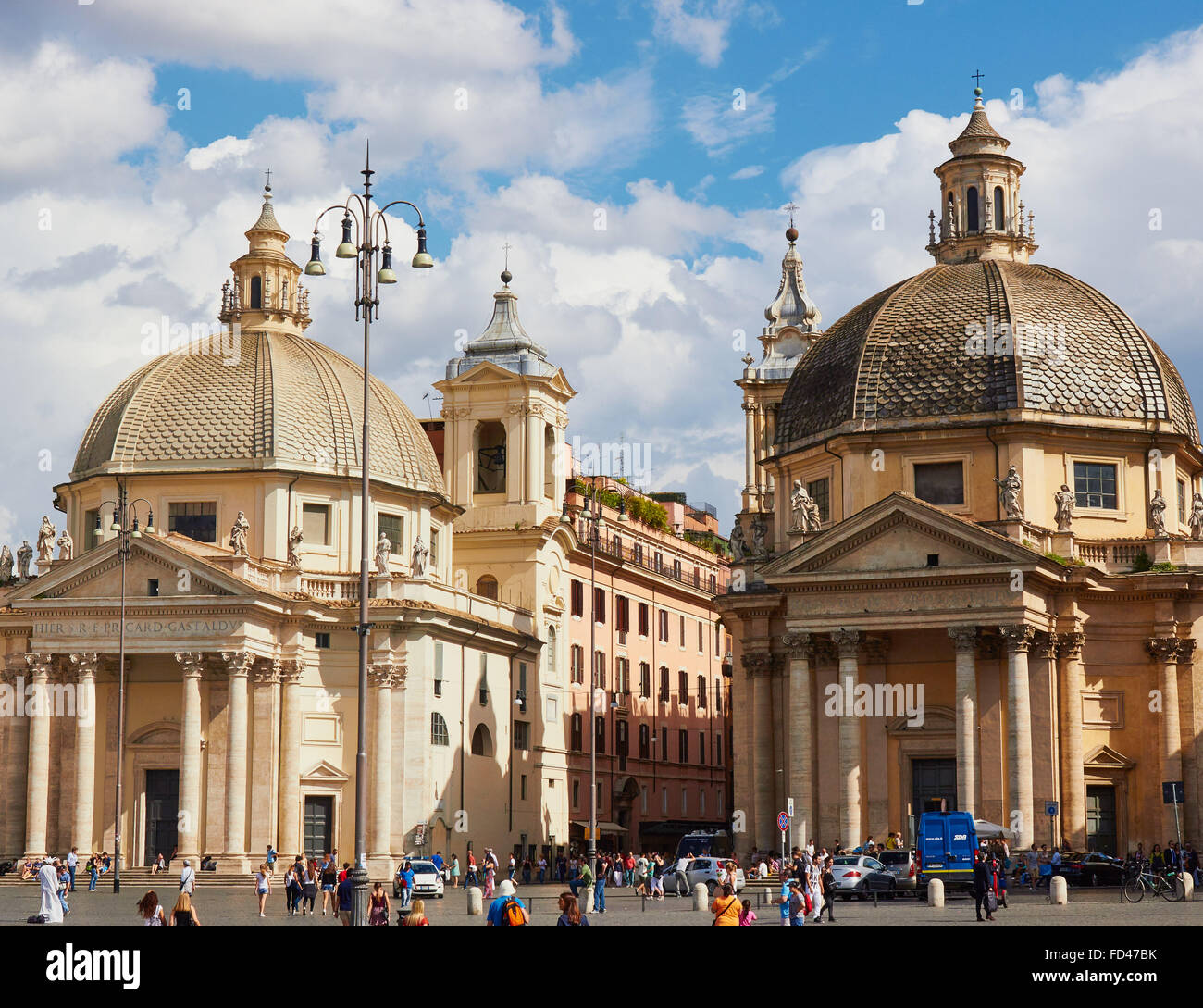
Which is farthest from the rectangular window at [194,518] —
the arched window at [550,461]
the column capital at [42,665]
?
the arched window at [550,461]

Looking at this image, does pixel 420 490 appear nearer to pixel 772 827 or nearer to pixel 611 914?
pixel 772 827

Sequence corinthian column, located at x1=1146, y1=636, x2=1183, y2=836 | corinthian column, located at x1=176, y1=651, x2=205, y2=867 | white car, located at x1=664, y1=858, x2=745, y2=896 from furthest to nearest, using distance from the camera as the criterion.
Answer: corinthian column, located at x1=176, y1=651, x2=205, y2=867
corinthian column, located at x1=1146, y1=636, x2=1183, y2=836
white car, located at x1=664, y1=858, x2=745, y2=896

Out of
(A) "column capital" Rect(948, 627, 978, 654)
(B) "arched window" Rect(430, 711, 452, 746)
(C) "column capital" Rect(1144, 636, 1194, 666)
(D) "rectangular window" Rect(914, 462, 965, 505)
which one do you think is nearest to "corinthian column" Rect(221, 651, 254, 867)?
(B) "arched window" Rect(430, 711, 452, 746)

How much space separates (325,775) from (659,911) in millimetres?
23923

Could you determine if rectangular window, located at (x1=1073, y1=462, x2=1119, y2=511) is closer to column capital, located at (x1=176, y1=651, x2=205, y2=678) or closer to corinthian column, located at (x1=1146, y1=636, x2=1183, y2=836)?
corinthian column, located at (x1=1146, y1=636, x2=1183, y2=836)

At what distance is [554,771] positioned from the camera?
82125 mm

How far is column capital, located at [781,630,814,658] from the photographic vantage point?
196 ft

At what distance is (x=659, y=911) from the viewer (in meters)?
48.4

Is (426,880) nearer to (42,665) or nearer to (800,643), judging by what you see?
(800,643)

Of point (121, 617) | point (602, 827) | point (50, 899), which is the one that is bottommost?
point (602, 827)

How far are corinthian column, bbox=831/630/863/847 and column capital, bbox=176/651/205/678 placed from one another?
2205 cm

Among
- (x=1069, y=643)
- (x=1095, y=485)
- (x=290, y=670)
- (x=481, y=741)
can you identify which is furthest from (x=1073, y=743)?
(x=290, y=670)

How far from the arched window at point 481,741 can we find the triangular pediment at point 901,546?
19.9 meters
